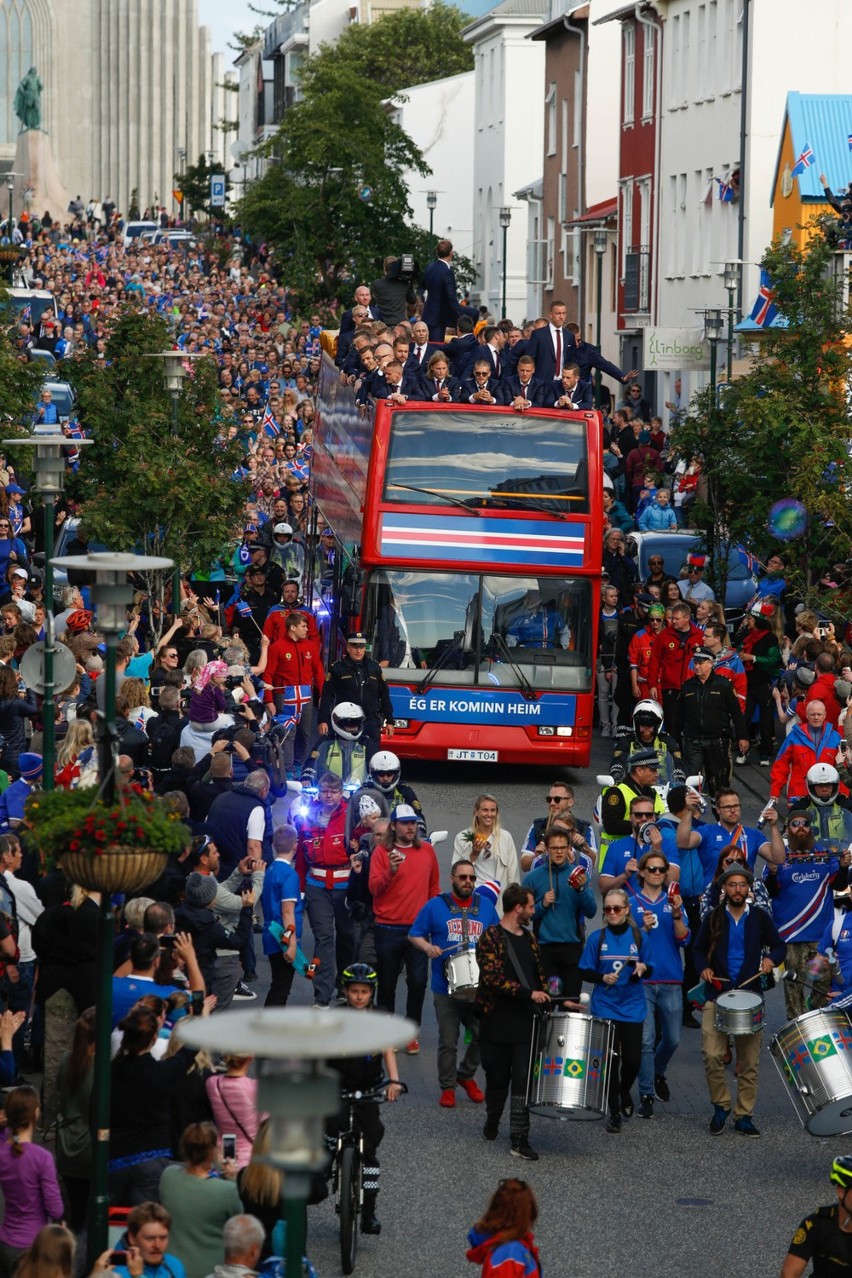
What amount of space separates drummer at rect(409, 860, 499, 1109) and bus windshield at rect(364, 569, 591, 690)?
A: 380 inches

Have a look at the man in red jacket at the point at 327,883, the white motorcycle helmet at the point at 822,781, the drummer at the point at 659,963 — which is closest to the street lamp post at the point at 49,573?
the man in red jacket at the point at 327,883

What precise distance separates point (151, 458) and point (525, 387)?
199 inches

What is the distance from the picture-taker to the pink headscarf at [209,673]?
61.7 feet

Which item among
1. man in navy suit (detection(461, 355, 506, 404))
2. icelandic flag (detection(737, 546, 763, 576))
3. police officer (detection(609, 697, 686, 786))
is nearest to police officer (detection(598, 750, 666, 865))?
police officer (detection(609, 697, 686, 786))

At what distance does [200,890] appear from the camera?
14055 mm

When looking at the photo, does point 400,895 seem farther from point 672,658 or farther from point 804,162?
point 804,162

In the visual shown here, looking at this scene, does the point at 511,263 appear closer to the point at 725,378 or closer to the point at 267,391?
the point at 267,391

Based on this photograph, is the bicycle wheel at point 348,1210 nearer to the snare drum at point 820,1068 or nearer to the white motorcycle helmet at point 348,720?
the snare drum at point 820,1068

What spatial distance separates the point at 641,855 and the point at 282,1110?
8709 millimetres

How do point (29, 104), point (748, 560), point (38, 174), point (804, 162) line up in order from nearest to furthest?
point (748, 560) < point (804, 162) < point (38, 174) < point (29, 104)

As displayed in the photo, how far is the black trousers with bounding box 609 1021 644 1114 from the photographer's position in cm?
1373

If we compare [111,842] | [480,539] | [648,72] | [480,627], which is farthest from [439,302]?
[648,72]

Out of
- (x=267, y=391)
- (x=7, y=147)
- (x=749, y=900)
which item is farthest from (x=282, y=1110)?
(x=7, y=147)

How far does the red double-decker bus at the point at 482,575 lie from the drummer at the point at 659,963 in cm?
981
